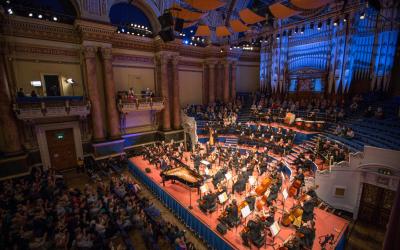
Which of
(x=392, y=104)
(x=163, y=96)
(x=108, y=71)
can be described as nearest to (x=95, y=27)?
(x=108, y=71)

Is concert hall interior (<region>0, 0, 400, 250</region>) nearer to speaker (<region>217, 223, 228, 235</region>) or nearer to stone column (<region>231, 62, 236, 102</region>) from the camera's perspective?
speaker (<region>217, 223, 228, 235</region>)

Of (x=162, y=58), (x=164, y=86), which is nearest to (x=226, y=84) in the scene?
(x=164, y=86)

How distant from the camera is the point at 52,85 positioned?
45.4ft

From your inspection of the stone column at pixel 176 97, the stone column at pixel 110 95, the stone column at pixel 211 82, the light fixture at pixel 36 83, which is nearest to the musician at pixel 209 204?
the stone column at pixel 110 95

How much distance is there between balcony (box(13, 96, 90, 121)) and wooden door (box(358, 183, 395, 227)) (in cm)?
1719

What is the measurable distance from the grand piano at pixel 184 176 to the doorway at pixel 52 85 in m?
9.46

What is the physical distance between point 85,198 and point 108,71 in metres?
9.61

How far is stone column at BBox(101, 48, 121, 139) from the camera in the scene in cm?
1473

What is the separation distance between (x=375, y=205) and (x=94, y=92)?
17756 millimetres

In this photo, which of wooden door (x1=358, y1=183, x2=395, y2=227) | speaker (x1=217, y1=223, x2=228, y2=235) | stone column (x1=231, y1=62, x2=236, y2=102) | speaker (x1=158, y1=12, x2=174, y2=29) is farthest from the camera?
stone column (x1=231, y1=62, x2=236, y2=102)

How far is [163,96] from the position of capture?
18.3 metres

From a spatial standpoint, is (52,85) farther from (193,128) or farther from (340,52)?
(340,52)

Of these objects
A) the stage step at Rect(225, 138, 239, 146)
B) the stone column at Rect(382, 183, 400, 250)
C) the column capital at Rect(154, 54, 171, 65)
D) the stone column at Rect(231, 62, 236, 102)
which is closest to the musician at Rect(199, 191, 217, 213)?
the stone column at Rect(382, 183, 400, 250)

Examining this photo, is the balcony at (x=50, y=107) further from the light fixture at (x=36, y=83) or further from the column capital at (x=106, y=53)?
the column capital at (x=106, y=53)
